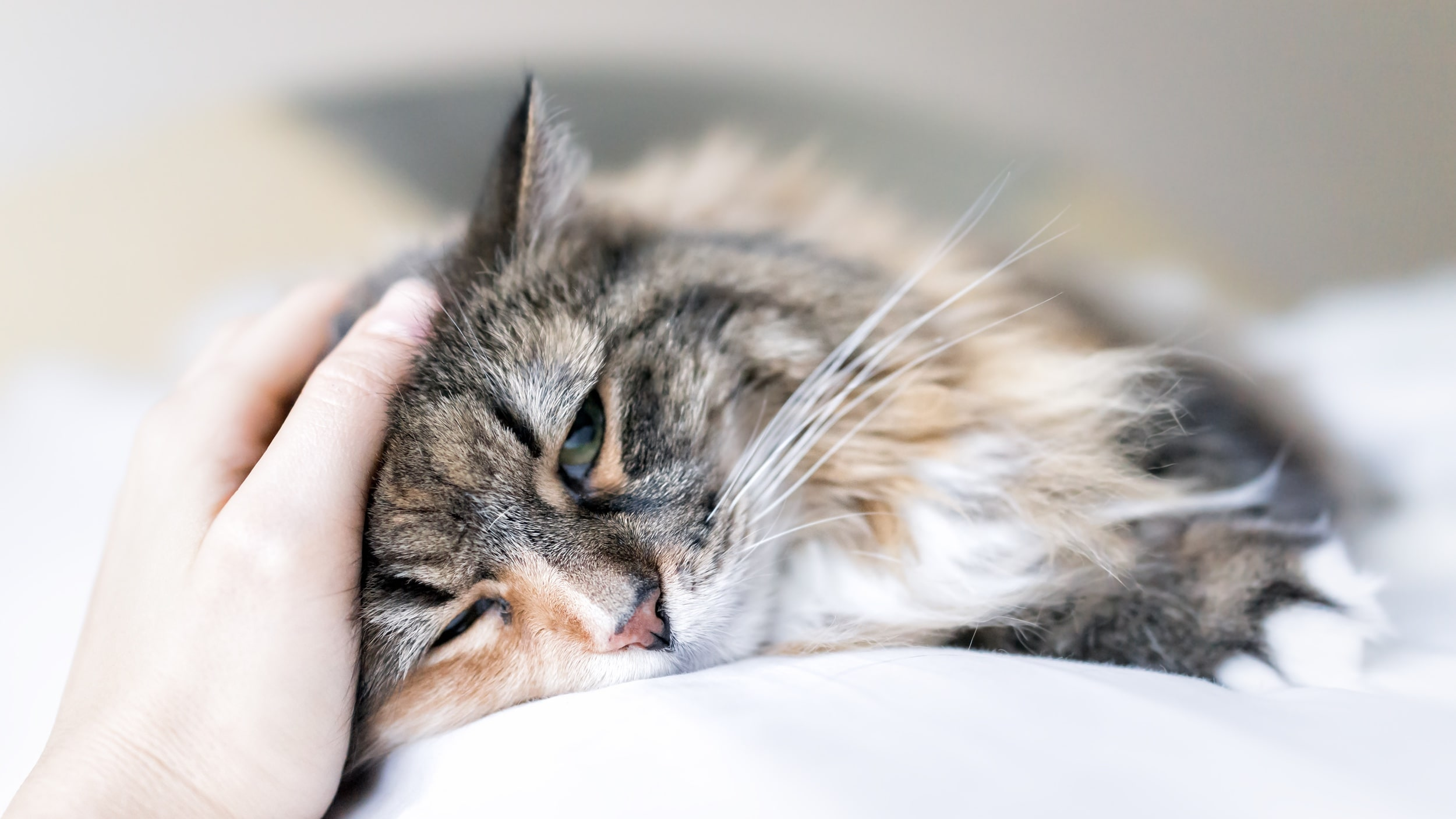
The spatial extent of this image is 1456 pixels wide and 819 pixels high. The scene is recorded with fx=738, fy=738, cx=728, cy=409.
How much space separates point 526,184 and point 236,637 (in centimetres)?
65

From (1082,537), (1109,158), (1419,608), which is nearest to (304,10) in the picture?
(1109,158)

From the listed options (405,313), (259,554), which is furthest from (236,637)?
(405,313)

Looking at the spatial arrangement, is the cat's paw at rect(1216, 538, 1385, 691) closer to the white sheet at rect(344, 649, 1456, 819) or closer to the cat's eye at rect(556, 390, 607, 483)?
the white sheet at rect(344, 649, 1456, 819)

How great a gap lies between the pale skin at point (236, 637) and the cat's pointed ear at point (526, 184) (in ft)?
0.73

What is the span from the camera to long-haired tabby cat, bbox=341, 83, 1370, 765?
0.89 meters

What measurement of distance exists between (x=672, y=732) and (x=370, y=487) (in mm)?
466

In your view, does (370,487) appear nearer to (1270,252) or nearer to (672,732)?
(672,732)

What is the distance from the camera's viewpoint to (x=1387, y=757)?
70 cm

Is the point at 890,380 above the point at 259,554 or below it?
above

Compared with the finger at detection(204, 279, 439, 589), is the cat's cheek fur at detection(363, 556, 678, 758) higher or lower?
lower

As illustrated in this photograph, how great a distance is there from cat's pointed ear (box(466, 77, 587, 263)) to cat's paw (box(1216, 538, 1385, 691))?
3.64 feet

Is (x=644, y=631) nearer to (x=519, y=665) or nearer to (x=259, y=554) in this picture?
(x=519, y=665)

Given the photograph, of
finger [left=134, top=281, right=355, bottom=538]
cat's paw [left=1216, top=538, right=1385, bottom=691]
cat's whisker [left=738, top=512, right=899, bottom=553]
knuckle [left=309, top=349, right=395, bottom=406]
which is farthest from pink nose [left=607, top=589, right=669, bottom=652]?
cat's paw [left=1216, top=538, right=1385, bottom=691]

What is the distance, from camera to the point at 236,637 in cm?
79
